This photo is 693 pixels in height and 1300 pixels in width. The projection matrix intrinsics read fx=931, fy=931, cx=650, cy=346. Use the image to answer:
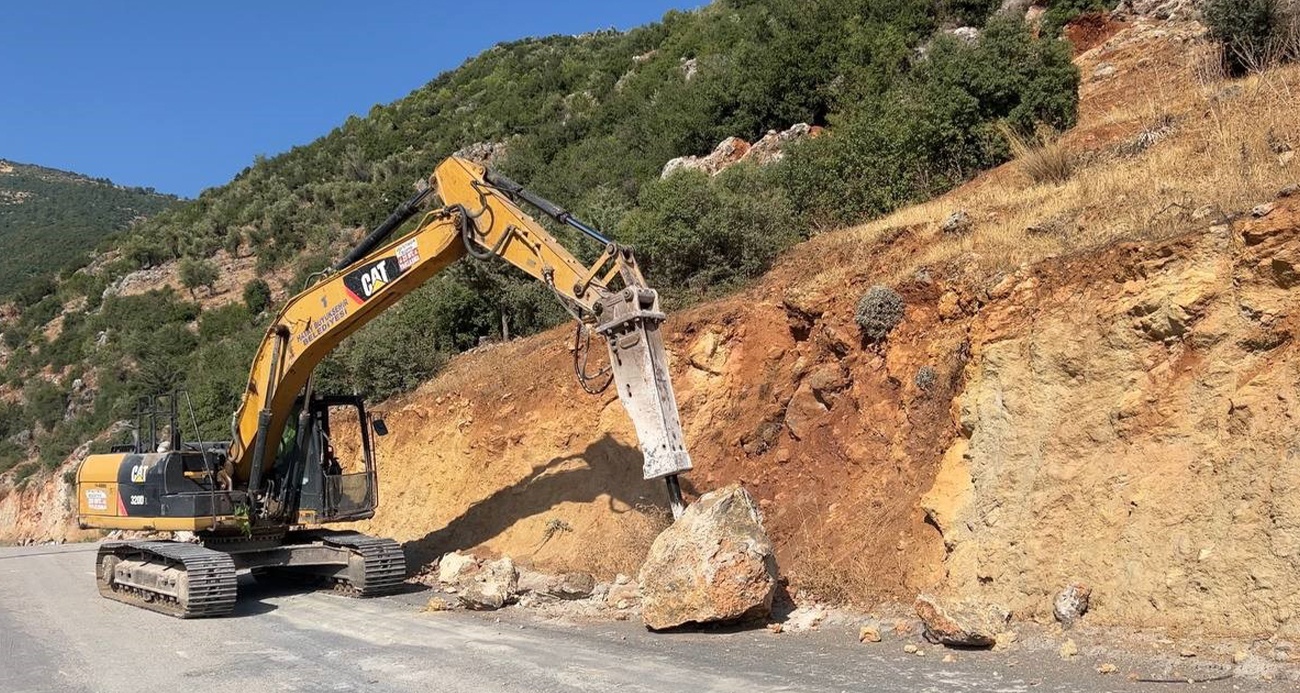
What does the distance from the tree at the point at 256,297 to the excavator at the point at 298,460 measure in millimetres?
34707

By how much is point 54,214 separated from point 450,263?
106 meters

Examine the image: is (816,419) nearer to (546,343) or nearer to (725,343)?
(725,343)

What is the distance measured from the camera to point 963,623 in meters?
7.42

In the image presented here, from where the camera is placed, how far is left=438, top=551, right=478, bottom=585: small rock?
44.0ft

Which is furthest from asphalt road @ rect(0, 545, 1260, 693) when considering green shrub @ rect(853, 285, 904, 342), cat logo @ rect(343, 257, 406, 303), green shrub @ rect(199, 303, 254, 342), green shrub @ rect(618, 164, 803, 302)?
green shrub @ rect(199, 303, 254, 342)

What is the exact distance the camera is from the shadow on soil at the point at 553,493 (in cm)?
1345

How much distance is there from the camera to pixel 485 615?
1084cm

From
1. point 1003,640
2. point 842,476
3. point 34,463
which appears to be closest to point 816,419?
point 842,476

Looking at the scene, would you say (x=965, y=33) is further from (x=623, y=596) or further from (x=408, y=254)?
(x=623, y=596)

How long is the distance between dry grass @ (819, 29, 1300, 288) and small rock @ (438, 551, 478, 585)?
22.8ft

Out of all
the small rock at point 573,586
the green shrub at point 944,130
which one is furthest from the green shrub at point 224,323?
the small rock at point 573,586

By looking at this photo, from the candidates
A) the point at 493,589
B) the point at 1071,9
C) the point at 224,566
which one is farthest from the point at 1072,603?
the point at 1071,9

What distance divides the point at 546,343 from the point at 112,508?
781cm

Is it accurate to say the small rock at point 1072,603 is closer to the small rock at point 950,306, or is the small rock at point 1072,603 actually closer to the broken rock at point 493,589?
the small rock at point 950,306
